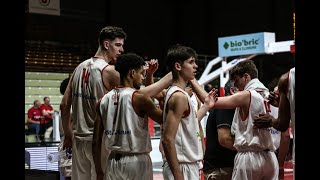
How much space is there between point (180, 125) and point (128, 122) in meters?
0.44

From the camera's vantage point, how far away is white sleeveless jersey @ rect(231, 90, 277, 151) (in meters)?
5.21

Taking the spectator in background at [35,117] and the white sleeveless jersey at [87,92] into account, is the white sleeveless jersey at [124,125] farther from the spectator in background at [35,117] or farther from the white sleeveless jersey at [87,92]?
the spectator in background at [35,117]

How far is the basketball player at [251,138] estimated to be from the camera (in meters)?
5.18

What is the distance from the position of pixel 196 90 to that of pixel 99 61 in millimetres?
921

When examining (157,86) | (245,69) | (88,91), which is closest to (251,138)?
(245,69)

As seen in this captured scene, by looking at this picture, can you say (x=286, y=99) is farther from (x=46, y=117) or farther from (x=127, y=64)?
(x=46, y=117)

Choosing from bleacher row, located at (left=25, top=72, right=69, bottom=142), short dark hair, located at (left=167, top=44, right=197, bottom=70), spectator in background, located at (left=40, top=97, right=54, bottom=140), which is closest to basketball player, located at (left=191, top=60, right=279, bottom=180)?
short dark hair, located at (left=167, top=44, right=197, bottom=70)

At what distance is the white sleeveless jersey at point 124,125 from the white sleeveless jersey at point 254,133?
1064 mm

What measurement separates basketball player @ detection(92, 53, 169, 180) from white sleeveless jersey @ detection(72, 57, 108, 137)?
48 centimetres

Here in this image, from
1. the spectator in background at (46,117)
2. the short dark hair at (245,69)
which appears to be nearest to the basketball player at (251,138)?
the short dark hair at (245,69)

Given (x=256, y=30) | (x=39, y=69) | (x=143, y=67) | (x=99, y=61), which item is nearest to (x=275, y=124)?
(x=143, y=67)

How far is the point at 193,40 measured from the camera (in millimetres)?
26594
